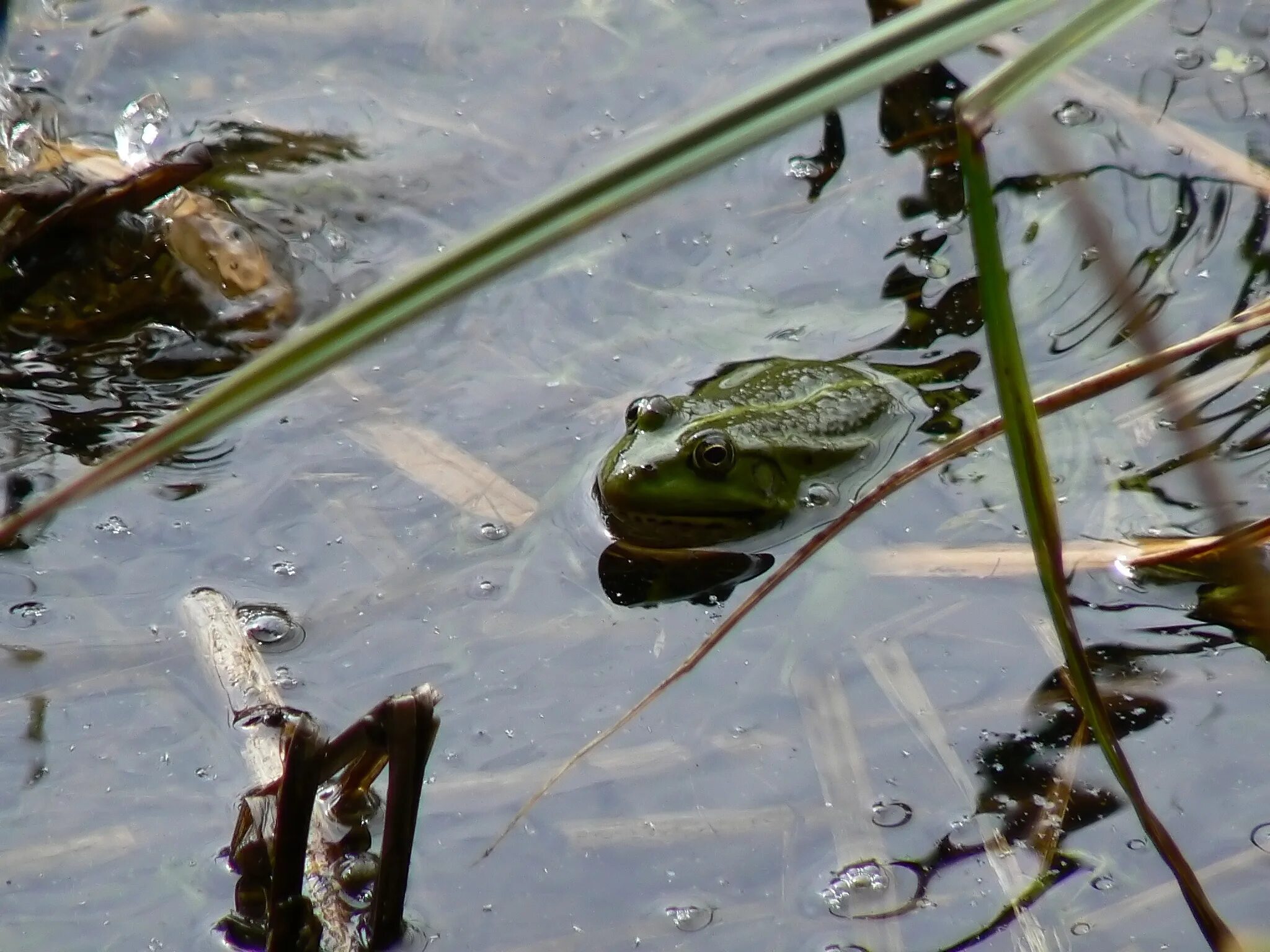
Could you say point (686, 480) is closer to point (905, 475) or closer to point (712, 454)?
point (712, 454)

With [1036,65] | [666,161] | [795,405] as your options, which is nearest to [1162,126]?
[795,405]

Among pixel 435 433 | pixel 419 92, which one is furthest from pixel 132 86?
pixel 435 433

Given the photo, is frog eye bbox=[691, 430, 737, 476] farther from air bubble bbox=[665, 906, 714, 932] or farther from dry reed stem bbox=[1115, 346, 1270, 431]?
air bubble bbox=[665, 906, 714, 932]

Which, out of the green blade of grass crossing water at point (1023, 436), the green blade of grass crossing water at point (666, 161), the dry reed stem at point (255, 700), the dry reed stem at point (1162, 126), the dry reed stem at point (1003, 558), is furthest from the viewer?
the dry reed stem at point (1162, 126)

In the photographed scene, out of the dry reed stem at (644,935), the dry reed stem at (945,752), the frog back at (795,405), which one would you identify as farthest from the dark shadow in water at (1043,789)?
the frog back at (795,405)

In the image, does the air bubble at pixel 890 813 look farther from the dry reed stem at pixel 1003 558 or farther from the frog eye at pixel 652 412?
the frog eye at pixel 652 412

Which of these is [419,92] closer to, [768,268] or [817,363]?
[768,268]

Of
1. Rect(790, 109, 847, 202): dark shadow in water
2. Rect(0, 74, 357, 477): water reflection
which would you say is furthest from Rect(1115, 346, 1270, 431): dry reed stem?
Rect(0, 74, 357, 477): water reflection
